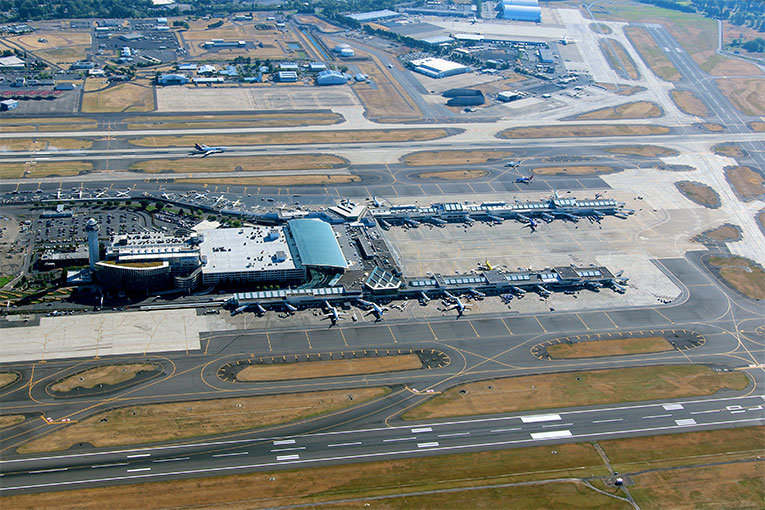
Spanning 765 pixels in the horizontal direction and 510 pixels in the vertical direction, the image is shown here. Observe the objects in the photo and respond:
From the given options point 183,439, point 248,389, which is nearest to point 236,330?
point 248,389

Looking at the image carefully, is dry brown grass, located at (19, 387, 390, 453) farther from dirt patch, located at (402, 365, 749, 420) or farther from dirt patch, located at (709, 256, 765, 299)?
dirt patch, located at (709, 256, 765, 299)

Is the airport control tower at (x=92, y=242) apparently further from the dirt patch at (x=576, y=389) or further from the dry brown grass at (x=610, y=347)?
the dry brown grass at (x=610, y=347)

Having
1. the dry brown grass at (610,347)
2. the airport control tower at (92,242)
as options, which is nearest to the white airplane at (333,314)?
the dry brown grass at (610,347)

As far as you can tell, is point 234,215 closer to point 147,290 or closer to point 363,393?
point 147,290

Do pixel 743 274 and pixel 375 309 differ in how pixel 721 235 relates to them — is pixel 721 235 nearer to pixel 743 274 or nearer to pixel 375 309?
pixel 743 274

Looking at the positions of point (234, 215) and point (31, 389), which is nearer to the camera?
point (31, 389)

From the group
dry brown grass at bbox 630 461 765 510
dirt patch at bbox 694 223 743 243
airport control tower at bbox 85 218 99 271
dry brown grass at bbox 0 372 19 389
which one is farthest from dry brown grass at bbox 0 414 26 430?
dirt patch at bbox 694 223 743 243

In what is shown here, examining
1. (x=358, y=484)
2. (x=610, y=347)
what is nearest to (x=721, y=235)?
(x=610, y=347)
